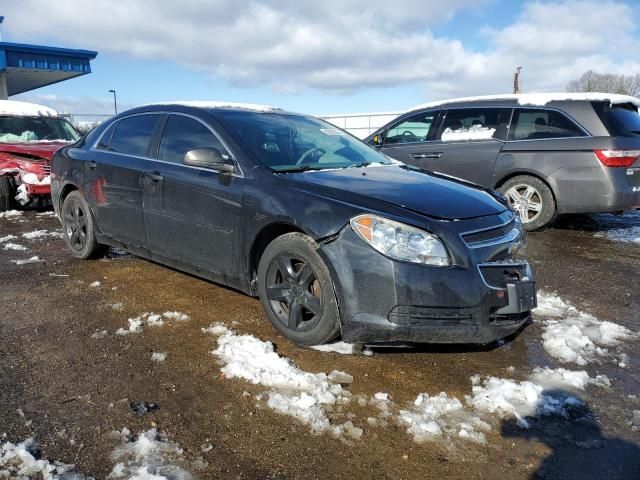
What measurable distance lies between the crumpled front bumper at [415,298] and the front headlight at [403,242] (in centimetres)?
4

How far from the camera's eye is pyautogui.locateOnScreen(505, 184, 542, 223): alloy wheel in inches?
273

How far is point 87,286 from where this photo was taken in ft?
15.7

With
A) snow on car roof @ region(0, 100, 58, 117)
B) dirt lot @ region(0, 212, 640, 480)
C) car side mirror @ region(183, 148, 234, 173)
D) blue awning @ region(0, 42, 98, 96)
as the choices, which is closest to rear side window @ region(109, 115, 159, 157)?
car side mirror @ region(183, 148, 234, 173)

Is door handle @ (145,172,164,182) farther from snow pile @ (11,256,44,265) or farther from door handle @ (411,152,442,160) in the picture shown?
door handle @ (411,152,442,160)

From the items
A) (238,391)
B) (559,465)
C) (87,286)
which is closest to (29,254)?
→ (87,286)

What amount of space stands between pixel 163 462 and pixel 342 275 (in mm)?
1363

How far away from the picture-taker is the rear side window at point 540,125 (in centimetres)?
668

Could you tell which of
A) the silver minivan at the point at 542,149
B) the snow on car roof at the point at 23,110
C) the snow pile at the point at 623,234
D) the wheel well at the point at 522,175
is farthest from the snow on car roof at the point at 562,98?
the snow on car roof at the point at 23,110

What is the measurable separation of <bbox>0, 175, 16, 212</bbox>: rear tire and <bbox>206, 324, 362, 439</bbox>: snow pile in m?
6.91

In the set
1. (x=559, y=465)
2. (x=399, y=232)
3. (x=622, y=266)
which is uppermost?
(x=399, y=232)

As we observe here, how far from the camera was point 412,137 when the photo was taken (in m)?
8.08

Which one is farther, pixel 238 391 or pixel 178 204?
pixel 178 204

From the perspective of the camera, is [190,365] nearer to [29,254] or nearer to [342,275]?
[342,275]

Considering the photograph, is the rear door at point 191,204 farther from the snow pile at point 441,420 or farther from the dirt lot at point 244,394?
the snow pile at point 441,420
